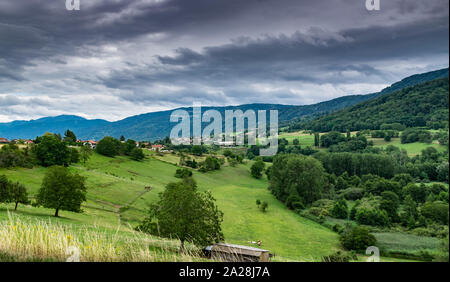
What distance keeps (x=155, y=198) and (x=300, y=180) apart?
2997cm

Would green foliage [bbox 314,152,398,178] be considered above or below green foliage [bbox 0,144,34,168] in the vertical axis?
below

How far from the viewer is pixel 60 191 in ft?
87.0

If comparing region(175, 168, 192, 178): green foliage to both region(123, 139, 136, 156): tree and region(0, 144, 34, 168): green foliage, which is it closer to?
region(123, 139, 136, 156): tree

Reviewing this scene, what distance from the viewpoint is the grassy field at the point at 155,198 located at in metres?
30.9

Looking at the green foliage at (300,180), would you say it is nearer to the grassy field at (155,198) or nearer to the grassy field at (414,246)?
the grassy field at (155,198)

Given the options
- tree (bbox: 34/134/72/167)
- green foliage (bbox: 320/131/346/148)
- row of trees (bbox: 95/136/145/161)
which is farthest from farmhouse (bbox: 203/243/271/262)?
green foliage (bbox: 320/131/346/148)

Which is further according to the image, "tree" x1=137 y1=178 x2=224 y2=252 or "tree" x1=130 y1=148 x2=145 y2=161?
"tree" x1=130 y1=148 x2=145 y2=161

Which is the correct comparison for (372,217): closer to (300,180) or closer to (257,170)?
(300,180)

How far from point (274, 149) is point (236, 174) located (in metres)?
46.1

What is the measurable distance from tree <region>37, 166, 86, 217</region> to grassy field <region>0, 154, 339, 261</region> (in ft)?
3.29

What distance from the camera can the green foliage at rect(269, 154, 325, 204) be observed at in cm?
6103
